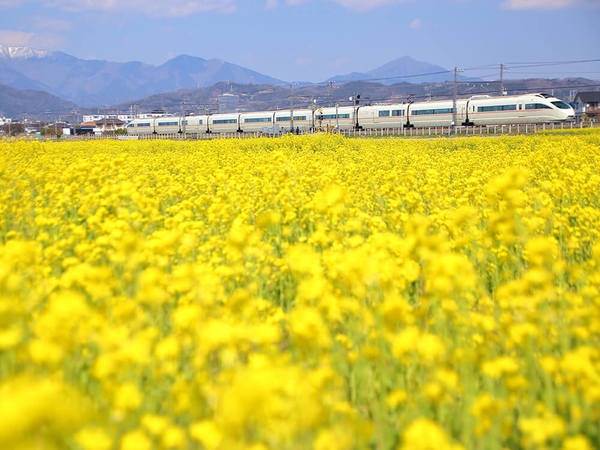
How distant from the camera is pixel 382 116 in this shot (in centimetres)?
4306

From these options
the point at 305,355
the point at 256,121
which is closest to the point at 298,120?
the point at 256,121

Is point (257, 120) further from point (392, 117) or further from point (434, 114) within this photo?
point (434, 114)

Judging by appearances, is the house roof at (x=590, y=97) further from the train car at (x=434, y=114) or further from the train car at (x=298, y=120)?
the train car at (x=298, y=120)

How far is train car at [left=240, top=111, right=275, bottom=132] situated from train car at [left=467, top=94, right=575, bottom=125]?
20333mm

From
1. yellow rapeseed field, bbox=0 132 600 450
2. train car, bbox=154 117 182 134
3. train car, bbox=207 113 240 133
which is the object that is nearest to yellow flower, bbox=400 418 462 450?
yellow rapeseed field, bbox=0 132 600 450

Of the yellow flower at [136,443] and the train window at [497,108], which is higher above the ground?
the train window at [497,108]

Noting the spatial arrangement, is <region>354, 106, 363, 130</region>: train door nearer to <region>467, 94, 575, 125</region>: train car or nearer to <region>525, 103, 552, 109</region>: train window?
<region>467, 94, 575, 125</region>: train car

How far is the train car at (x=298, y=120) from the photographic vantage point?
47125 millimetres

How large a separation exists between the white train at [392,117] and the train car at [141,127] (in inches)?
11.8

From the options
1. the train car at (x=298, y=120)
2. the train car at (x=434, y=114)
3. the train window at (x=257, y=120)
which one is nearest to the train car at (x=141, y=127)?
the train window at (x=257, y=120)

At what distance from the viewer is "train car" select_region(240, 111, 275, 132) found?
49125mm

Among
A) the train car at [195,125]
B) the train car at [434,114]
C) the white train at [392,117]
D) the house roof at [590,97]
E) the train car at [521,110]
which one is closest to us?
the train car at [521,110]

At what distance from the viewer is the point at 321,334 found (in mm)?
1874

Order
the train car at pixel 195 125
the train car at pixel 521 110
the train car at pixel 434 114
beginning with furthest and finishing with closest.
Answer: the train car at pixel 195 125
the train car at pixel 434 114
the train car at pixel 521 110
